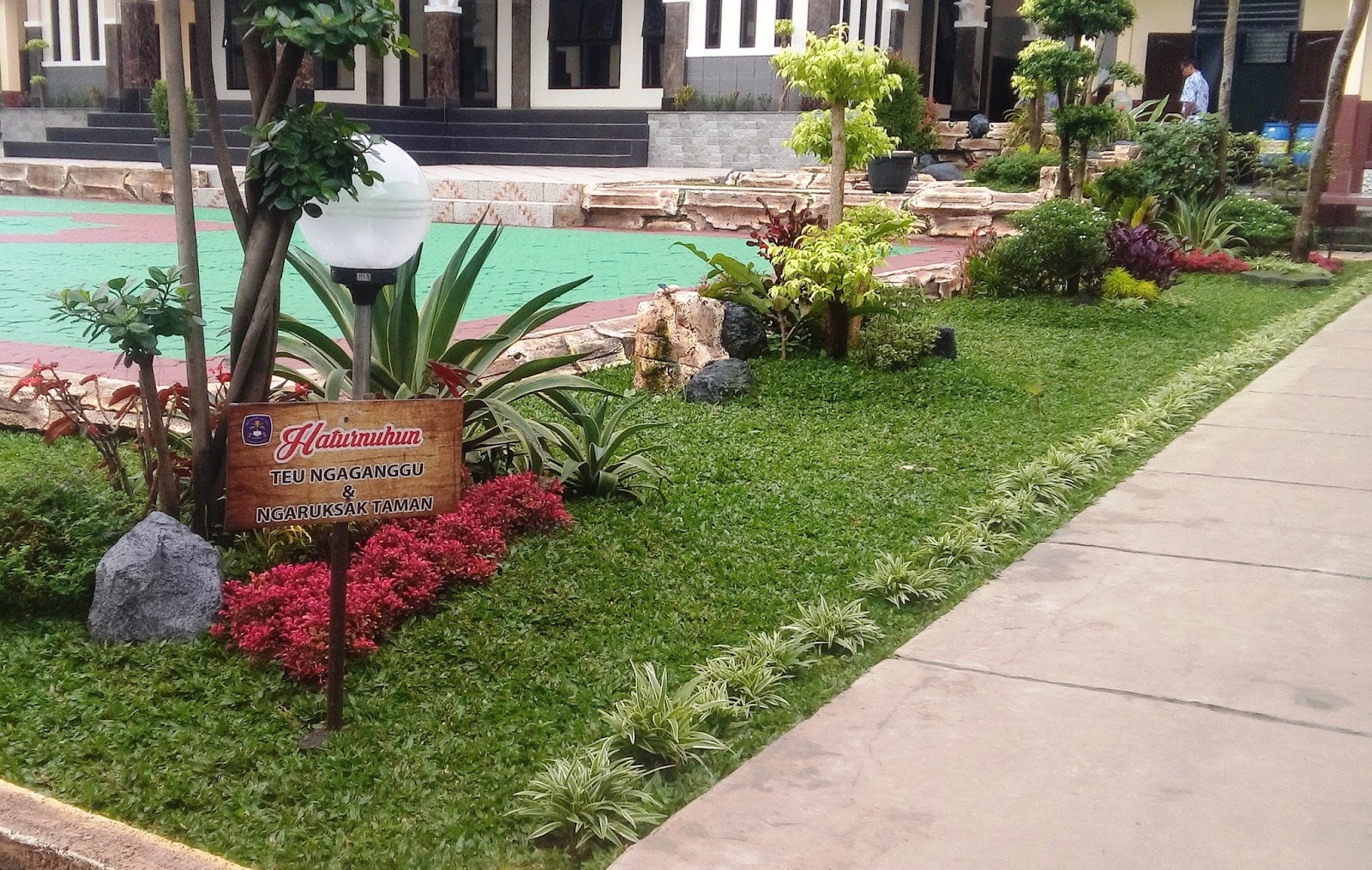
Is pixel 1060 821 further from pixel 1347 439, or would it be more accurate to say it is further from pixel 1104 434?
pixel 1347 439

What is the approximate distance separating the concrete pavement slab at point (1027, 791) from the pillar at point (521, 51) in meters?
26.2

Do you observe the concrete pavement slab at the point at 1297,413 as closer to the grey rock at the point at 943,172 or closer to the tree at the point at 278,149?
the tree at the point at 278,149

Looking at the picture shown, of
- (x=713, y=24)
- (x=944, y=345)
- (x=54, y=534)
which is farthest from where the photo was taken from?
(x=713, y=24)

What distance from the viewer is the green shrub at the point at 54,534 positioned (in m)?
3.73

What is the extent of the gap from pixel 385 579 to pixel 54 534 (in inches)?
→ 38.1

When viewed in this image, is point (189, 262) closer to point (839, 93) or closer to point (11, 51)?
point (839, 93)

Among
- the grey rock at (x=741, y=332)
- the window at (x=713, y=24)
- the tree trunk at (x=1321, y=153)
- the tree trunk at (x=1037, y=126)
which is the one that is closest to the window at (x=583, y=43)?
the window at (x=713, y=24)

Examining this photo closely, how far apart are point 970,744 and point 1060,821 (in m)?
0.38

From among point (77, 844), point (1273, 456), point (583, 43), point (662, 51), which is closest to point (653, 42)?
point (662, 51)

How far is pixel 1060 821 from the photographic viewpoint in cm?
282

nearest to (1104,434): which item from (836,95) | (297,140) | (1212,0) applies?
(836,95)

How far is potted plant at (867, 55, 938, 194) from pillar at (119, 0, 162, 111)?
16.0m

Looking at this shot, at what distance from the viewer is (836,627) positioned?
3.90 metres

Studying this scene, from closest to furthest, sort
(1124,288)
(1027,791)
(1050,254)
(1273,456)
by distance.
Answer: (1027,791) → (1273,456) → (1050,254) → (1124,288)
